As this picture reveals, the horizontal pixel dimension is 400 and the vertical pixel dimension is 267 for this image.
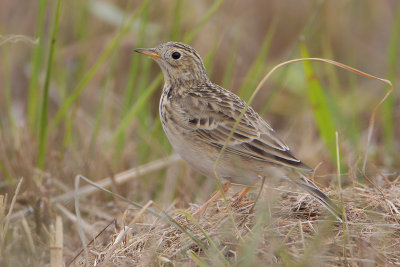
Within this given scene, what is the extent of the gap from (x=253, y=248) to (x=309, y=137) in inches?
173

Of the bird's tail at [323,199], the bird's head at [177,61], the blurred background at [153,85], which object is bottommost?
the blurred background at [153,85]

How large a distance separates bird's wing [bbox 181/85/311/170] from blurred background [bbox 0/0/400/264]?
0.63 m

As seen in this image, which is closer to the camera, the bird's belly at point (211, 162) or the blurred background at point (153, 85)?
the bird's belly at point (211, 162)

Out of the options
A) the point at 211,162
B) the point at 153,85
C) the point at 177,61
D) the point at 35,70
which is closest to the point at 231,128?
the point at 211,162

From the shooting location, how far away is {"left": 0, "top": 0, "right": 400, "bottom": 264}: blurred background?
19.0 feet

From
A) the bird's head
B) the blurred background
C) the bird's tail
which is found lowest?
the blurred background

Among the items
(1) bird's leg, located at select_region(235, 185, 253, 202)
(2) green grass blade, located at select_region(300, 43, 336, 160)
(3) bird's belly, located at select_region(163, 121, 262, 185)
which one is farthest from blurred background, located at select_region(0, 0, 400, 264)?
(1) bird's leg, located at select_region(235, 185, 253, 202)

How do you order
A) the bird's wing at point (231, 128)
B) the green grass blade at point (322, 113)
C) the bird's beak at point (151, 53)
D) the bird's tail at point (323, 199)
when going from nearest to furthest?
the bird's tail at point (323, 199), the bird's wing at point (231, 128), the bird's beak at point (151, 53), the green grass blade at point (322, 113)

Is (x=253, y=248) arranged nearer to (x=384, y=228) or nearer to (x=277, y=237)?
(x=277, y=237)

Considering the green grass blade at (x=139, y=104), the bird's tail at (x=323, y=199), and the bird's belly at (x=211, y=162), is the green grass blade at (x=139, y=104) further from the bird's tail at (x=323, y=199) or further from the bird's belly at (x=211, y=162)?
the bird's tail at (x=323, y=199)

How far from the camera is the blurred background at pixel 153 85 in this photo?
19.0 feet

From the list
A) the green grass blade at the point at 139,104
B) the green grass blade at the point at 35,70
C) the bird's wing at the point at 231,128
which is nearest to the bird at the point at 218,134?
the bird's wing at the point at 231,128

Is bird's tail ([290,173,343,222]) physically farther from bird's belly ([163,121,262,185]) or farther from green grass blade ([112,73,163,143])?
green grass blade ([112,73,163,143])

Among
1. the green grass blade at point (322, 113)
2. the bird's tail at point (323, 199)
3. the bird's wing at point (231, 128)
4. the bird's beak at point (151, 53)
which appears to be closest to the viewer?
the bird's tail at point (323, 199)
